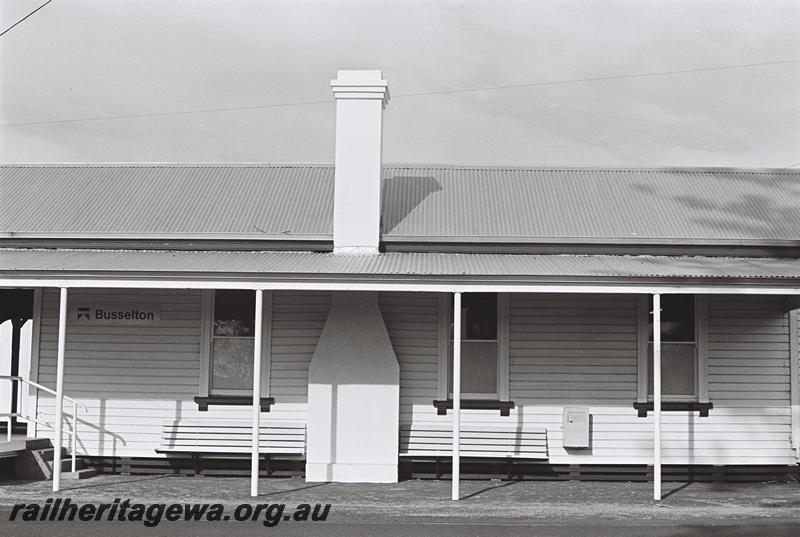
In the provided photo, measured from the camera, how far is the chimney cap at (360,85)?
1535cm

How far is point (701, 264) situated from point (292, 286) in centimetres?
609

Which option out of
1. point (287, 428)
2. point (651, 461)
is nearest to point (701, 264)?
point (651, 461)

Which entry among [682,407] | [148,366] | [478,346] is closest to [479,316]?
[478,346]

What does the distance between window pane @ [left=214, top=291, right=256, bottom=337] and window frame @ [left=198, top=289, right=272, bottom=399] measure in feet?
0.37

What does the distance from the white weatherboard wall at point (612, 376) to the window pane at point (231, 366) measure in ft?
7.47

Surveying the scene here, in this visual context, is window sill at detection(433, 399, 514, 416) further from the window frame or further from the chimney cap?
the chimney cap

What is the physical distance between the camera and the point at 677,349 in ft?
49.1

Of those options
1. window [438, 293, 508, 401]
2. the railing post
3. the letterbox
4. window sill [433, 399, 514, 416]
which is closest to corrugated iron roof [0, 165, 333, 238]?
window [438, 293, 508, 401]

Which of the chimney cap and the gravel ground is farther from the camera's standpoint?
the chimney cap

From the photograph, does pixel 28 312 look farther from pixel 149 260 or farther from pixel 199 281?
pixel 199 281

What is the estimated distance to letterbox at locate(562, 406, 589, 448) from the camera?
14.5 m

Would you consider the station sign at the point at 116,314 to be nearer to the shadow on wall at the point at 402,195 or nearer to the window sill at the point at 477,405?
the shadow on wall at the point at 402,195

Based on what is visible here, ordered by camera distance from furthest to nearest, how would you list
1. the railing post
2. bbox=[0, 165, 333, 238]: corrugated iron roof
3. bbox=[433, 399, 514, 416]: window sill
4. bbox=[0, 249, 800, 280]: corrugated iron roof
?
bbox=[0, 165, 333, 238]: corrugated iron roof < bbox=[433, 399, 514, 416]: window sill < the railing post < bbox=[0, 249, 800, 280]: corrugated iron roof

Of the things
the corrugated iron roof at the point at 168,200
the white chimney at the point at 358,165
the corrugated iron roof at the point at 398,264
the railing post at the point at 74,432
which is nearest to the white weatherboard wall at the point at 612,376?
the corrugated iron roof at the point at 398,264
